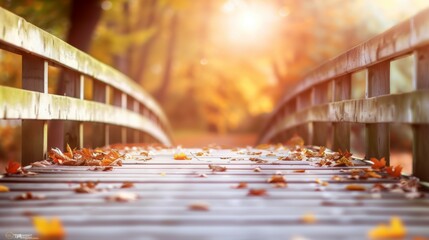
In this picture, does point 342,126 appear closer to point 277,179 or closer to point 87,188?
point 277,179

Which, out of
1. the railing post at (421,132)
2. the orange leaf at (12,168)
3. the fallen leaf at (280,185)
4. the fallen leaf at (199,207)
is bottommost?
the fallen leaf at (199,207)

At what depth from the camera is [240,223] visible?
8.73ft

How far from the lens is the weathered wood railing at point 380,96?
375cm

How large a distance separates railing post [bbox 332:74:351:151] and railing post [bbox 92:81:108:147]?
3.12 meters

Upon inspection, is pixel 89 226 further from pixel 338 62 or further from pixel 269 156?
pixel 338 62

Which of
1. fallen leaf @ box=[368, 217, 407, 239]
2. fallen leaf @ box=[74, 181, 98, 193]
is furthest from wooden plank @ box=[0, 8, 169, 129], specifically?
fallen leaf @ box=[368, 217, 407, 239]

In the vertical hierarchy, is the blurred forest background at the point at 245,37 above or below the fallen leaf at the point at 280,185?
above

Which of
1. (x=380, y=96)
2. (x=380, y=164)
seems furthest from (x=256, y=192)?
(x=380, y=96)

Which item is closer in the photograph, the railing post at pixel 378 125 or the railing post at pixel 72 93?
the railing post at pixel 378 125

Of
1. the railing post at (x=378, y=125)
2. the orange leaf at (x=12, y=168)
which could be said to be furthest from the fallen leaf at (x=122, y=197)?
the railing post at (x=378, y=125)

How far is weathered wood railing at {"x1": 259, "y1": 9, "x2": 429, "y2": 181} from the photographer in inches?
148

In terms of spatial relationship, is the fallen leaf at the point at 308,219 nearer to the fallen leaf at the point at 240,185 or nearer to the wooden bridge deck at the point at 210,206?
the wooden bridge deck at the point at 210,206

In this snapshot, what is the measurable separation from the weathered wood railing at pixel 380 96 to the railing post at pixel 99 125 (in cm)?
287

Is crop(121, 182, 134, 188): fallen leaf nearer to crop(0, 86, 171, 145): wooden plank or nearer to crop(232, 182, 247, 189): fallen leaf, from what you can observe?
crop(232, 182, 247, 189): fallen leaf
